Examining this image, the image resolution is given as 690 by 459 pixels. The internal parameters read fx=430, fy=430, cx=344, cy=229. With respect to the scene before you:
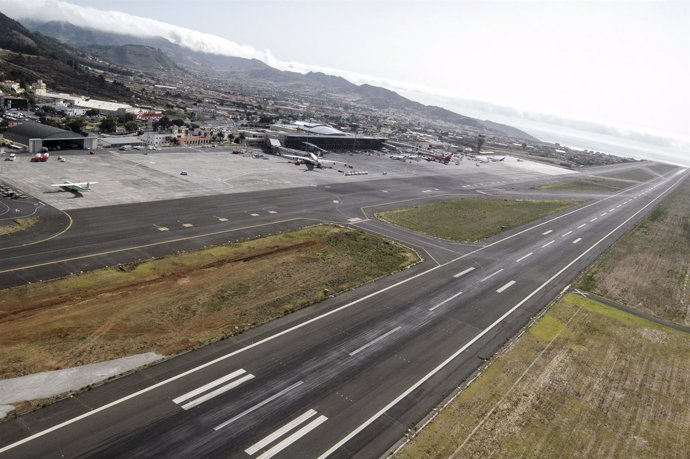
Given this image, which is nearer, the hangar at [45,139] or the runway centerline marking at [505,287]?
the runway centerline marking at [505,287]

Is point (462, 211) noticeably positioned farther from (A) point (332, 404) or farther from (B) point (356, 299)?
(A) point (332, 404)

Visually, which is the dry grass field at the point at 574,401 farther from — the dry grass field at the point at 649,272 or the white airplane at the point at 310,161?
the white airplane at the point at 310,161

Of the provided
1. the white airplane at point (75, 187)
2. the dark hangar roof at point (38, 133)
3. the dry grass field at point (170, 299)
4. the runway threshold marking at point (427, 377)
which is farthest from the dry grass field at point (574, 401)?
the dark hangar roof at point (38, 133)

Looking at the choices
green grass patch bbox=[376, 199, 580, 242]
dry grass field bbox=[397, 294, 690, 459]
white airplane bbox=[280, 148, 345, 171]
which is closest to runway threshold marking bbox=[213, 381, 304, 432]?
dry grass field bbox=[397, 294, 690, 459]

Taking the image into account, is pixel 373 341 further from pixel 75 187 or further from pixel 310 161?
pixel 310 161

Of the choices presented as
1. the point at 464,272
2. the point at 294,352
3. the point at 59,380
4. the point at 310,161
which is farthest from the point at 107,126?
the point at 294,352
